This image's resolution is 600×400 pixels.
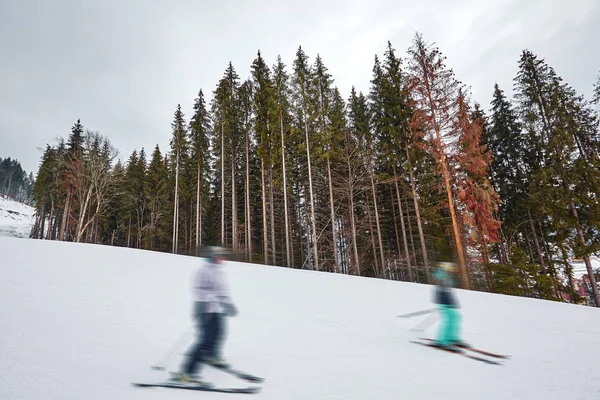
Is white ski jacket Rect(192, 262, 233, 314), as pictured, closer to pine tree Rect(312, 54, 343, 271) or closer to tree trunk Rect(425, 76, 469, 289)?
tree trunk Rect(425, 76, 469, 289)

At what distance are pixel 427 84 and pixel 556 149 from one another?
9925mm

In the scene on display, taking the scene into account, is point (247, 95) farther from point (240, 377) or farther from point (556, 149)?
point (240, 377)

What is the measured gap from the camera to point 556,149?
63.4 feet

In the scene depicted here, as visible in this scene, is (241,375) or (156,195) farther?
(156,195)

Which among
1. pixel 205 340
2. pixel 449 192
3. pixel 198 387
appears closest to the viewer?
pixel 198 387

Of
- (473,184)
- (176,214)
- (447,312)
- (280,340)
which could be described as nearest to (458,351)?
(447,312)

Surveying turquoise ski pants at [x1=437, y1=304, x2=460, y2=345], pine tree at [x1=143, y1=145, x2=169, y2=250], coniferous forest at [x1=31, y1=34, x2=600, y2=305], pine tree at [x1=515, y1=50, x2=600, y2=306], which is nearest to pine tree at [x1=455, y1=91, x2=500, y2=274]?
coniferous forest at [x1=31, y1=34, x2=600, y2=305]

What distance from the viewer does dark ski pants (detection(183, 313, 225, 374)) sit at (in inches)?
144

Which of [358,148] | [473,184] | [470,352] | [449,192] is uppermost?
[358,148]

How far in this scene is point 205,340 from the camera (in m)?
3.75

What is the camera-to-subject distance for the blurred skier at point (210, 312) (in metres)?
3.68

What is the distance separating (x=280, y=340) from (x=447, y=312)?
3.17 meters

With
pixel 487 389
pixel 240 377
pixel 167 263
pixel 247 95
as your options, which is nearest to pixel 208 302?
pixel 240 377

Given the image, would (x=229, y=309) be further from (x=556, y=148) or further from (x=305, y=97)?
(x=556, y=148)
